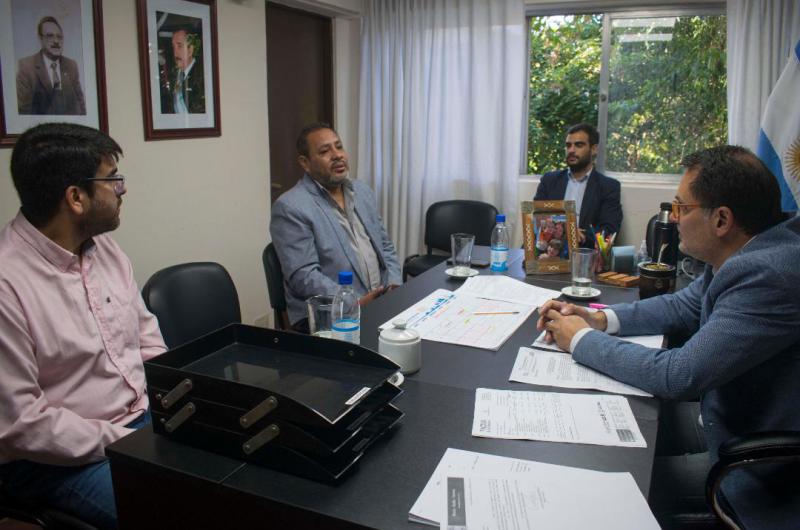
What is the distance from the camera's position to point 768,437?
1.33 metres

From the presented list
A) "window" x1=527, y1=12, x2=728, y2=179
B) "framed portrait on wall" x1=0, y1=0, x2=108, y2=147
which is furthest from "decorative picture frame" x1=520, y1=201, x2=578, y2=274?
"window" x1=527, y1=12, x2=728, y2=179

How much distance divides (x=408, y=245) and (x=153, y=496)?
3721mm

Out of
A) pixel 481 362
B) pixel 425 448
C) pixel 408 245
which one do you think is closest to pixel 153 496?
pixel 425 448

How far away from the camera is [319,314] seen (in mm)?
1808

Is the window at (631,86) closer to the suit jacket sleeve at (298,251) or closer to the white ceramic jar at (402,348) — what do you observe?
the suit jacket sleeve at (298,251)

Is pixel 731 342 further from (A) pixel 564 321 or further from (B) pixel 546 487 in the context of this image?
(B) pixel 546 487

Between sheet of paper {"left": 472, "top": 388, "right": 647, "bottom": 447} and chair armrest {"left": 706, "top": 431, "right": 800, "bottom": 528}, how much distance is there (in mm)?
219

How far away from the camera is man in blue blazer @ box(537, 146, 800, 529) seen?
4.52 ft

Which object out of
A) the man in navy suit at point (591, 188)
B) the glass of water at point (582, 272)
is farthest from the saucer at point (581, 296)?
the man in navy suit at point (591, 188)

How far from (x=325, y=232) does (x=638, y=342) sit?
1.46m

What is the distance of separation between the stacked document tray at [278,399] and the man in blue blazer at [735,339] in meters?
0.60

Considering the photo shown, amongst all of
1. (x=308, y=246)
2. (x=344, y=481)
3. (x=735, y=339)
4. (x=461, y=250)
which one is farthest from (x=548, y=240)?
(x=344, y=481)

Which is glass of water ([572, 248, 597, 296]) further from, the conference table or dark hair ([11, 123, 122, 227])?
dark hair ([11, 123, 122, 227])

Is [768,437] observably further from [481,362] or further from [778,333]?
[481,362]
